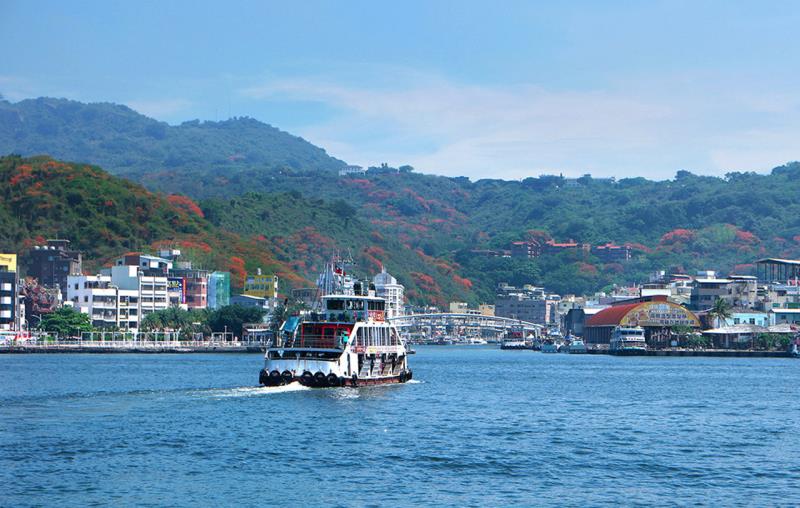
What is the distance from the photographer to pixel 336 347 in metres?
91.1

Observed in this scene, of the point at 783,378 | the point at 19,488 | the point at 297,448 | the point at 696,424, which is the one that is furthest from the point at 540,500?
the point at 783,378

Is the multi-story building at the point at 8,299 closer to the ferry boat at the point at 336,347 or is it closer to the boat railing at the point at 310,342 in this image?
the ferry boat at the point at 336,347

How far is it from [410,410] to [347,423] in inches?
407

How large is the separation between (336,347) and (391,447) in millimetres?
28383

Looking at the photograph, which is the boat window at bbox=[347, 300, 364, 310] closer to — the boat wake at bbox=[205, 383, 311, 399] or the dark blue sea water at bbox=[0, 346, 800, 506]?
the dark blue sea water at bbox=[0, 346, 800, 506]

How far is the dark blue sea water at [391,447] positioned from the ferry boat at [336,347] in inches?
61.6

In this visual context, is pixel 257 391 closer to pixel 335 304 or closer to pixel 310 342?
pixel 310 342

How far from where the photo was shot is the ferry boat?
293 ft

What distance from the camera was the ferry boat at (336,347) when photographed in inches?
3521

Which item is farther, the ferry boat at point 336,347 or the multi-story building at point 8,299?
the multi-story building at point 8,299

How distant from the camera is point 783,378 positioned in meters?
135

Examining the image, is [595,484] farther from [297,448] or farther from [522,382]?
[522,382]

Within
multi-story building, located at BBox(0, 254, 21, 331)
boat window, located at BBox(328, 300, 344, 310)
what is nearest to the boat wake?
boat window, located at BBox(328, 300, 344, 310)

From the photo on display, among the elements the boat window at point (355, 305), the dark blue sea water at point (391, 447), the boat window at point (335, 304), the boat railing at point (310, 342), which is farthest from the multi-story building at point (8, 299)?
the boat railing at point (310, 342)
